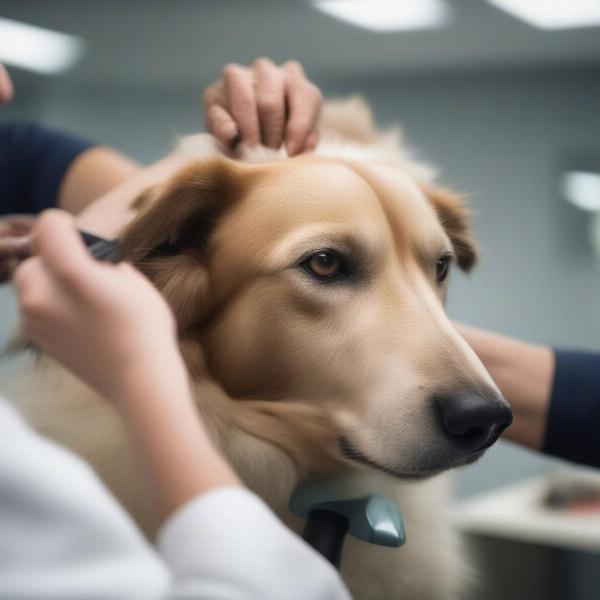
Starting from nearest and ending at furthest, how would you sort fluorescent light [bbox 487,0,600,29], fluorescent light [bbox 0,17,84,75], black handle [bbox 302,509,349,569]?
1. black handle [bbox 302,509,349,569]
2. fluorescent light [bbox 487,0,600,29]
3. fluorescent light [bbox 0,17,84,75]

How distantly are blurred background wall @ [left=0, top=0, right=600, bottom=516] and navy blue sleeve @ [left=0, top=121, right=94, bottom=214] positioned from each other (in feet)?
10.7

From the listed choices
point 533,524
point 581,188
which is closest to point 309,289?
point 533,524

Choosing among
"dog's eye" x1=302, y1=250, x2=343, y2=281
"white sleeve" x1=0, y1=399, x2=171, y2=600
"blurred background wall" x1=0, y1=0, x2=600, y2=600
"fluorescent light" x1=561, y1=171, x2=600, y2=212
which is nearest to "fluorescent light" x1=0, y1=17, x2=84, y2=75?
"blurred background wall" x1=0, y1=0, x2=600, y2=600

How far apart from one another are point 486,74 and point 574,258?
1.14 meters

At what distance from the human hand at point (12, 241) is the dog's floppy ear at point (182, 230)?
111 mm

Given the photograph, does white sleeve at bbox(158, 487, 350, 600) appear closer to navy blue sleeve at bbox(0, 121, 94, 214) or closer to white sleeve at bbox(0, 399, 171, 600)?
white sleeve at bbox(0, 399, 171, 600)

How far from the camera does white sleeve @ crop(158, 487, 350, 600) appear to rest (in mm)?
339

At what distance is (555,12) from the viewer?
3.80 meters

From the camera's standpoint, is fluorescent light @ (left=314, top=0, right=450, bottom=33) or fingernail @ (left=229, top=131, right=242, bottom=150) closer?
fingernail @ (left=229, top=131, right=242, bottom=150)

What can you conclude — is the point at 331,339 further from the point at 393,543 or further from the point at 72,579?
the point at 72,579

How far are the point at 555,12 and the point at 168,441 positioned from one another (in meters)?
3.92

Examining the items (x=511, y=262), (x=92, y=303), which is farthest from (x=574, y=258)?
(x=92, y=303)

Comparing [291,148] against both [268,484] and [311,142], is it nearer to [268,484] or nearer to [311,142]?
[311,142]

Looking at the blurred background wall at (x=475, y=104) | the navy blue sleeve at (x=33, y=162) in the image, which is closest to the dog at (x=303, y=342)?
the navy blue sleeve at (x=33, y=162)
